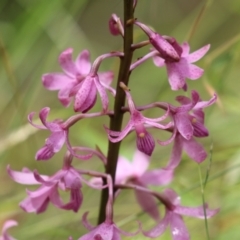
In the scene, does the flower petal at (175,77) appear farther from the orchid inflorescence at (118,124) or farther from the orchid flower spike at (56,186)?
the orchid flower spike at (56,186)

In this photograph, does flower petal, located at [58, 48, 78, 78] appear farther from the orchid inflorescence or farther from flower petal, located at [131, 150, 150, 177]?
flower petal, located at [131, 150, 150, 177]

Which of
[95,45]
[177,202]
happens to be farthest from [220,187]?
[95,45]

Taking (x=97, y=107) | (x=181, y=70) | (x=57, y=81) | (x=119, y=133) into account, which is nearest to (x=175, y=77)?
(x=181, y=70)

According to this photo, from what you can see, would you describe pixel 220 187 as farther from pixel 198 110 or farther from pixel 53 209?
pixel 53 209

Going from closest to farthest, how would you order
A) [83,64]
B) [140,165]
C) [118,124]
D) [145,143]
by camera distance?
[145,143] < [118,124] < [83,64] < [140,165]

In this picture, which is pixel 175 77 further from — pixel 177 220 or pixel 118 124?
pixel 177 220

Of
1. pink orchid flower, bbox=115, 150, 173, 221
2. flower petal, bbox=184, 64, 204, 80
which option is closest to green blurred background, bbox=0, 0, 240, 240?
pink orchid flower, bbox=115, 150, 173, 221
